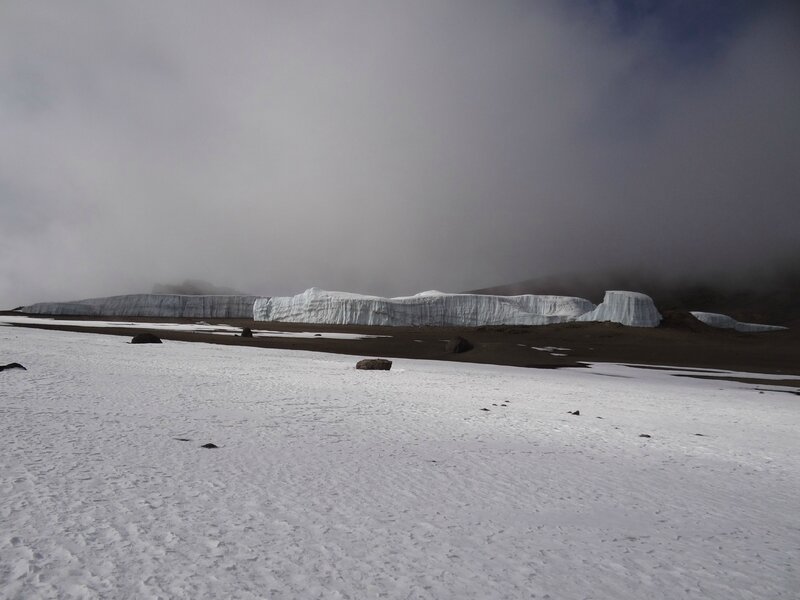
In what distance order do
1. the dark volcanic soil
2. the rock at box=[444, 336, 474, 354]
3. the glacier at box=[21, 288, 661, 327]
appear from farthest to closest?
1. the glacier at box=[21, 288, 661, 327]
2. the rock at box=[444, 336, 474, 354]
3. the dark volcanic soil

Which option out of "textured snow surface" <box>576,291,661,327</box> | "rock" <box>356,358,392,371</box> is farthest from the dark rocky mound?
"rock" <box>356,358,392,371</box>

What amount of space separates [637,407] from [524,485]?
6373 millimetres

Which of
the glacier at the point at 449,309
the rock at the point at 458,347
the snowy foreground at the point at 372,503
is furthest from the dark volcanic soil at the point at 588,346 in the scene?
the snowy foreground at the point at 372,503

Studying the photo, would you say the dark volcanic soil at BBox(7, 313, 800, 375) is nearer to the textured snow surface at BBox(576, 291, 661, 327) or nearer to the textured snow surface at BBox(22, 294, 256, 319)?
the textured snow surface at BBox(576, 291, 661, 327)

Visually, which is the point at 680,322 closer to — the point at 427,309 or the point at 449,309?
the point at 449,309

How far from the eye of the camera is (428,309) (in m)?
65.2

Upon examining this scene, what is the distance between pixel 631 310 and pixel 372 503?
5563 centimetres

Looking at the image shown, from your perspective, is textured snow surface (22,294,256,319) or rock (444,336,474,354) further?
textured snow surface (22,294,256,319)

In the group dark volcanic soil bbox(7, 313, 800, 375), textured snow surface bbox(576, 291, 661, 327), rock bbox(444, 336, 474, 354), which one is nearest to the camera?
dark volcanic soil bbox(7, 313, 800, 375)

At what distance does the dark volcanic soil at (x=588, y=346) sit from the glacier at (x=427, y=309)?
16.6m

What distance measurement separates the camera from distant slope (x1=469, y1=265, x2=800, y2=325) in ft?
370

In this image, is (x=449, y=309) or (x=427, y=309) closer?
(x=427, y=309)

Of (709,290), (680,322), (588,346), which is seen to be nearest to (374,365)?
(588,346)

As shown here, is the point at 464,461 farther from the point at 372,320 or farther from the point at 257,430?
the point at 372,320
